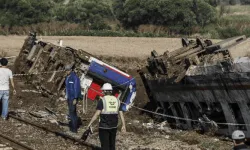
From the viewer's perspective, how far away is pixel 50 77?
1958cm

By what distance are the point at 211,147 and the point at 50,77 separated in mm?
9213

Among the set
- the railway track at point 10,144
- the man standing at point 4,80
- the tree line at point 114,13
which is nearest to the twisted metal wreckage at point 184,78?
the man standing at point 4,80

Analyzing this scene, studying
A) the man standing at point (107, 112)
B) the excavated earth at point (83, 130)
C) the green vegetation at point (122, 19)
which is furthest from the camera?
the green vegetation at point (122, 19)

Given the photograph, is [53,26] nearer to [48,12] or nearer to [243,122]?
[48,12]

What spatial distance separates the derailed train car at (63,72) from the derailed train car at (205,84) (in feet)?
5.71

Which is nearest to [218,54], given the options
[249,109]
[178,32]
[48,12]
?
[249,109]

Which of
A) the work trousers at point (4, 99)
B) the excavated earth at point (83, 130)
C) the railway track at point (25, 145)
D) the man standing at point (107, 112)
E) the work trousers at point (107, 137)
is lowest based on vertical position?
the excavated earth at point (83, 130)

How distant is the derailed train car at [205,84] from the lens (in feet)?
40.5

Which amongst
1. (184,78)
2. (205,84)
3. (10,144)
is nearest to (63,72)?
(184,78)

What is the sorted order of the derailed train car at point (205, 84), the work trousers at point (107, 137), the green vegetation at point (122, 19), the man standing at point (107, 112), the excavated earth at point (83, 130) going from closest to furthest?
the man standing at point (107, 112)
the work trousers at point (107, 137)
the excavated earth at point (83, 130)
the derailed train car at point (205, 84)
the green vegetation at point (122, 19)

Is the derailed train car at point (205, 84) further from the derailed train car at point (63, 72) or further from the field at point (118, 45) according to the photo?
the field at point (118, 45)

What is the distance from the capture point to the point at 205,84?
1332 centimetres

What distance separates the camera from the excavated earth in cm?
1177

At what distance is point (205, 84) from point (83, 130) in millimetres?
3525
